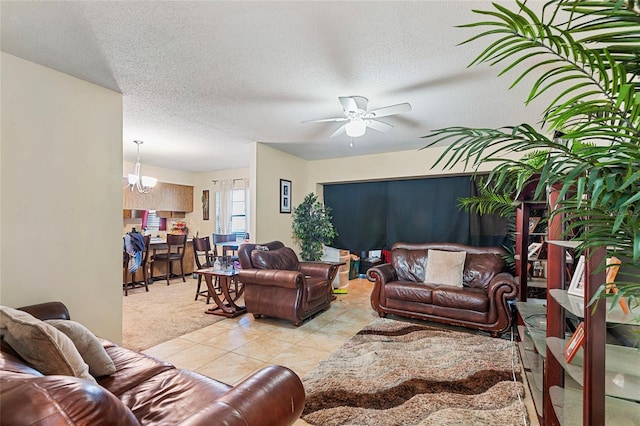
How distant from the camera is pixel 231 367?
2.49m

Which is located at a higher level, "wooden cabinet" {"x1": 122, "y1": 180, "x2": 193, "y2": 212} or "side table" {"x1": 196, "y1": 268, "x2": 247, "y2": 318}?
"wooden cabinet" {"x1": 122, "y1": 180, "x2": 193, "y2": 212}

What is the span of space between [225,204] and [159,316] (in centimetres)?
340

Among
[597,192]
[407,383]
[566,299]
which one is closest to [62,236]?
[407,383]

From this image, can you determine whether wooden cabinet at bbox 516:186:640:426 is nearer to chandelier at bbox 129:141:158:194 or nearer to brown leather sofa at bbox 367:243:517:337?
brown leather sofa at bbox 367:243:517:337

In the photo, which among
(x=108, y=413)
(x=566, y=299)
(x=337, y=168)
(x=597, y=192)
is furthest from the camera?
(x=337, y=168)

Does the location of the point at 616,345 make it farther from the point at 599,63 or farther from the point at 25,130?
the point at 25,130

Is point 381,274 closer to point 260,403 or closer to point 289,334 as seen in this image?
point 289,334

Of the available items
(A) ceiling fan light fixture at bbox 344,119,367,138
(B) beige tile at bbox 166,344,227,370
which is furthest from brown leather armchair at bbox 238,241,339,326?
(A) ceiling fan light fixture at bbox 344,119,367,138

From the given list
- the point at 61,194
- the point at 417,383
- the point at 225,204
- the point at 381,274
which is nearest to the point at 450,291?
the point at 381,274

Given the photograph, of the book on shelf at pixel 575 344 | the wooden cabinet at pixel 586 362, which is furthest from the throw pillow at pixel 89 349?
the book on shelf at pixel 575 344

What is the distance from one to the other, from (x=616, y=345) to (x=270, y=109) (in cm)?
317

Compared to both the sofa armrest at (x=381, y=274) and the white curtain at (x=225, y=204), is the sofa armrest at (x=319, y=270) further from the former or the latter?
the white curtain at (x=225, y=204)

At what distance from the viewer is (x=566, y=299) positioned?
1462mm

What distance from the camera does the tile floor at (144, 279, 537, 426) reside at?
8.21 ft
